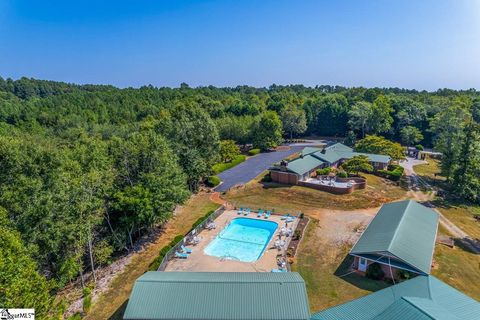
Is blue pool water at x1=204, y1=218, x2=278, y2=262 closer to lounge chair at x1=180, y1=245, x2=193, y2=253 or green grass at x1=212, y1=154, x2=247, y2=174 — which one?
lounge chair at x1=180, y1=245, x2=193, y2=253

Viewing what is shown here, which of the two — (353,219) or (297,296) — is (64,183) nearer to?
(297,296)

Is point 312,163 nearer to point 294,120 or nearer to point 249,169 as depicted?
point 249,169

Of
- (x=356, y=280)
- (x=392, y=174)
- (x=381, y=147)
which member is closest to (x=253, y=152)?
(x=381, y=147)

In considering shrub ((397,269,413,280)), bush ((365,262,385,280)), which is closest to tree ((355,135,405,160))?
bush ((365,262,385,280))

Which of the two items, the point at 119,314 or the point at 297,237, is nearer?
the point at 119,314

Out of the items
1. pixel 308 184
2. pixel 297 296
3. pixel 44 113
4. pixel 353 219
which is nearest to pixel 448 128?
pixel 308 184

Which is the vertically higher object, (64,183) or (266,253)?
(64,183)
